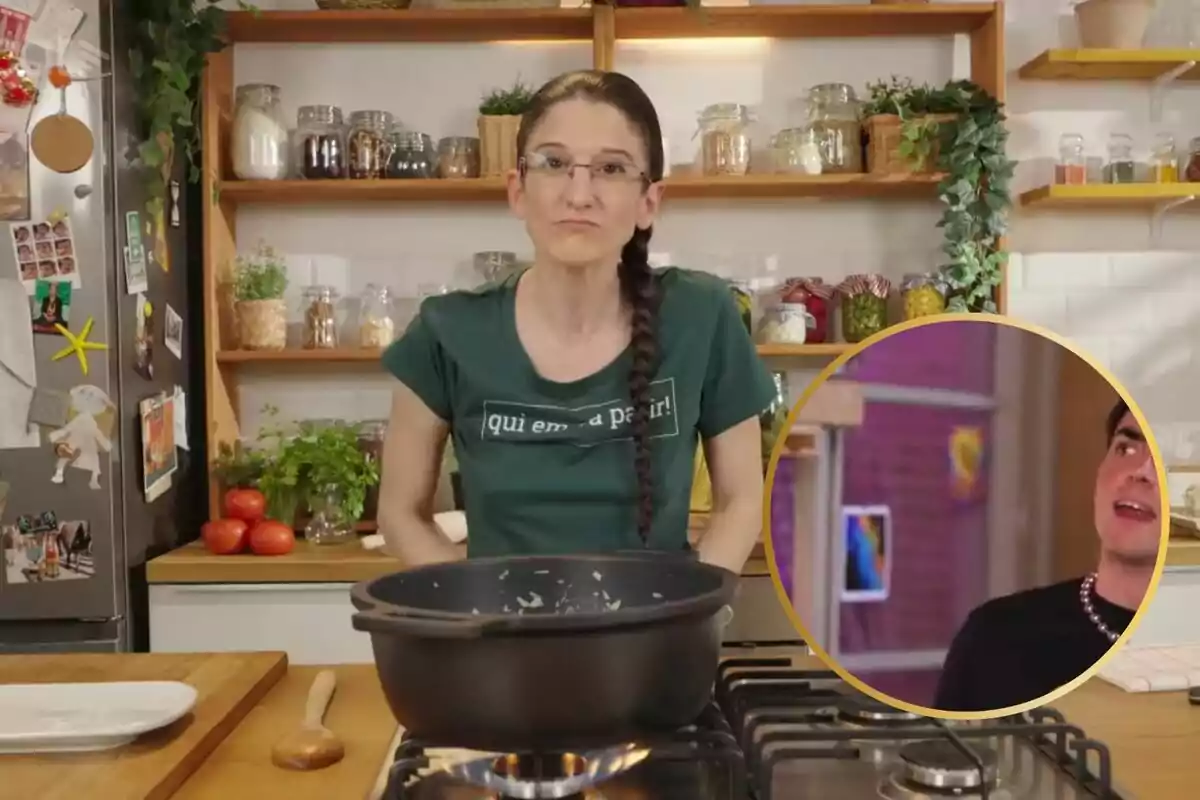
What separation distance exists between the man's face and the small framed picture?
6.1 inches

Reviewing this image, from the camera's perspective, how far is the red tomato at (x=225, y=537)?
2.28 m

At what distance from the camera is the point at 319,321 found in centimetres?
261

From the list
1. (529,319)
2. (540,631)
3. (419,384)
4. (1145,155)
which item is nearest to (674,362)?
(529,319)

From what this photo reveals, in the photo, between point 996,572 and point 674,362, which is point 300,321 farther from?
point 996,572

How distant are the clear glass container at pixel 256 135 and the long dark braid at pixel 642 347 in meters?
1.56

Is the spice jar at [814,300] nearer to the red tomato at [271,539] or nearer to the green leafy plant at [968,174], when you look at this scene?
the green leafy plant at [968,174]

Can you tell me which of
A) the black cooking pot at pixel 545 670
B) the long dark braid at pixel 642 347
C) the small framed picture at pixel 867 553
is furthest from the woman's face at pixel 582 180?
the black cooking pot at pixel 545 670

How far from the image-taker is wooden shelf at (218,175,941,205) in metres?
2.52

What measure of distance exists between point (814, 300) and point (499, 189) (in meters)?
0.77

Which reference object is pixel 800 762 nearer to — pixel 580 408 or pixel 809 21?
pixel 580 408

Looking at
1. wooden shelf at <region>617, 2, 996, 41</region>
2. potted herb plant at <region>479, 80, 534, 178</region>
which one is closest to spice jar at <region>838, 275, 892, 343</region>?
wooden shelf at <region>617, 2, 996, 41</region>

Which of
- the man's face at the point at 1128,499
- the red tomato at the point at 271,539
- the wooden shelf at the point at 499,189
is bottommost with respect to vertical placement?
the red tomato at the point at 271,539

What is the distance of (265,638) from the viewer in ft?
7.25

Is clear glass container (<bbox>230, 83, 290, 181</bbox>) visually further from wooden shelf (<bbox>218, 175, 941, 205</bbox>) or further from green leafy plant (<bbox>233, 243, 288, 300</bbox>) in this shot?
green leafy plant (<bbox>233, 243, 288, 300</bbox>)
